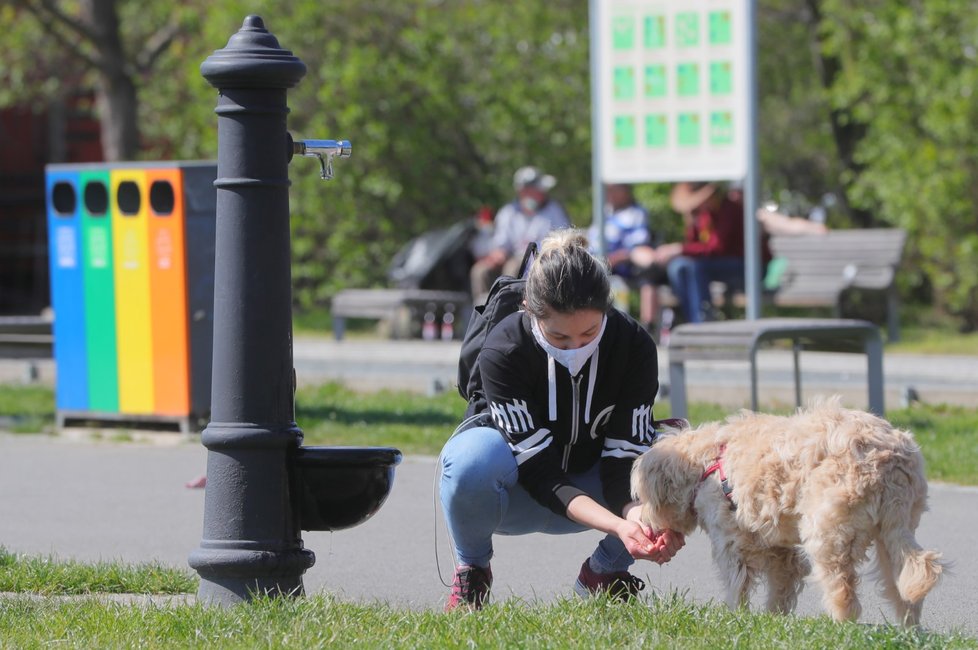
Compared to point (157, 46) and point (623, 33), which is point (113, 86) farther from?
point (623, 33)

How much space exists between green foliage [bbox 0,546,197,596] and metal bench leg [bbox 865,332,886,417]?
Answer: 446 centimetres

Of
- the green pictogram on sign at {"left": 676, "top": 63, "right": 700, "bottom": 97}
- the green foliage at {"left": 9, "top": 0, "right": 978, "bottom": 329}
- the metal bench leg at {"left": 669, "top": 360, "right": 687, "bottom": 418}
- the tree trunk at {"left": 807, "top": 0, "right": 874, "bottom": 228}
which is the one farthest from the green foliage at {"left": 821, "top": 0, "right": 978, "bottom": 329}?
the metal bench leg at {"left": 669, "top": 360, "right": 687, "bottom": 418}

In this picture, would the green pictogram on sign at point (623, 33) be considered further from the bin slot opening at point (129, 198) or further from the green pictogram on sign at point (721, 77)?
the bin slot opening at point (129, 198)

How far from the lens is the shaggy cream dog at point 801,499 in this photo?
12.5 feet

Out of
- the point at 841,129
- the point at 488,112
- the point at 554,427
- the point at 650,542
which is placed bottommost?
the point at 650,542

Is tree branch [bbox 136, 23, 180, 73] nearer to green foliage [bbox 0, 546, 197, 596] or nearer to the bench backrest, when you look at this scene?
the bench backrest

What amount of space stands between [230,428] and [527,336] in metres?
0.96

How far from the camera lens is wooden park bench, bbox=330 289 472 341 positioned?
15.9 metres

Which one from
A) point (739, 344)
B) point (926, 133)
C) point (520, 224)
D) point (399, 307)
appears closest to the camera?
point (739, 344)

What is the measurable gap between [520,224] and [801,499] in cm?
1114

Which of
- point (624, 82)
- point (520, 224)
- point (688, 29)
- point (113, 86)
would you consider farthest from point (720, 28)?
point (113, 86)

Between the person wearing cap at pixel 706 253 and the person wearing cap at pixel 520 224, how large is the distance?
1459mm

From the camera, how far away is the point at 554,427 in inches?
182

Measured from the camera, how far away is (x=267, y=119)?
4.47m
